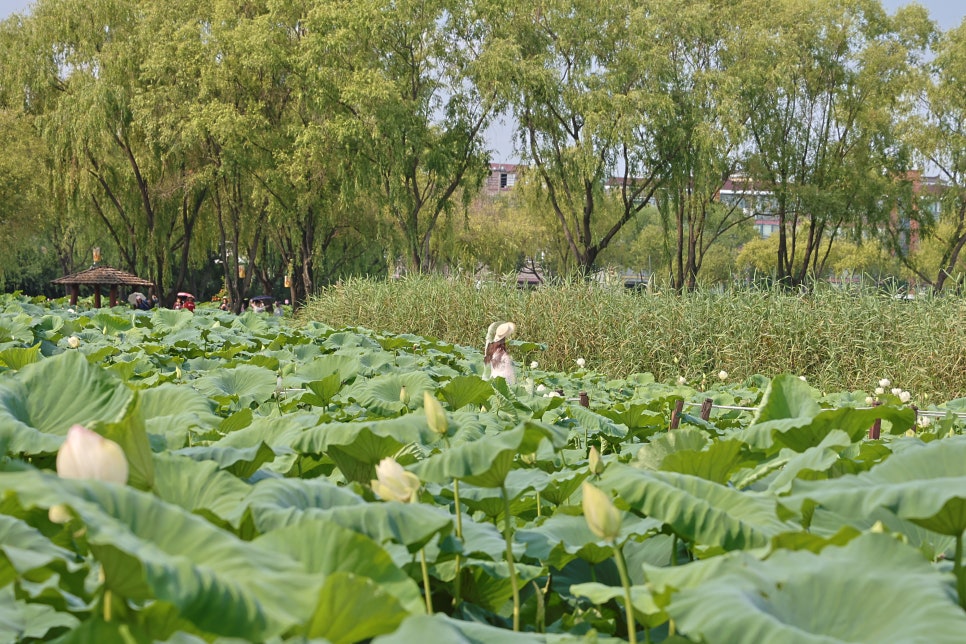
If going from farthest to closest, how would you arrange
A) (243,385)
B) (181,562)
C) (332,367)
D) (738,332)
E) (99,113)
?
(99,113) < (738,332) < (332,367) < (243,385) < (181,562)

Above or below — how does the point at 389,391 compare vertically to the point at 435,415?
below

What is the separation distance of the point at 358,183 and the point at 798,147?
1523 cm

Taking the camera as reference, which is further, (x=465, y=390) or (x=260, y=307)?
(x=260, y=307)

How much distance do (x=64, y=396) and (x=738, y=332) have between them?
479 inches

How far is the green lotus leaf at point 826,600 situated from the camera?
33.6 inches

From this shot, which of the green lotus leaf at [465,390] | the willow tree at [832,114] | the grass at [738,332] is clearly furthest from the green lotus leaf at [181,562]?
the willow tree at [832,114]

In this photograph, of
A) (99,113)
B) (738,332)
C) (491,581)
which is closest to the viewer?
(491,581)

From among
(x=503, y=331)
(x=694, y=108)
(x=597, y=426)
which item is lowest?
(x=503, y=331)

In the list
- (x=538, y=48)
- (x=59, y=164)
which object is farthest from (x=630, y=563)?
(x=59, y=164)

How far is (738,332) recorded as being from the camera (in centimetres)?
1298

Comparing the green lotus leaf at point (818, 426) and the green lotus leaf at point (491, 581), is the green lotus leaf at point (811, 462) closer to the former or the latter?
the green lotus leaf at point (818, 426)

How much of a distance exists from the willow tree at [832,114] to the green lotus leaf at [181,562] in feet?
99.7

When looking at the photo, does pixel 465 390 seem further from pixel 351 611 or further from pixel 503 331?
pixel 503 331

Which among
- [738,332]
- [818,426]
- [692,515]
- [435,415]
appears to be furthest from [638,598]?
[738,332]
